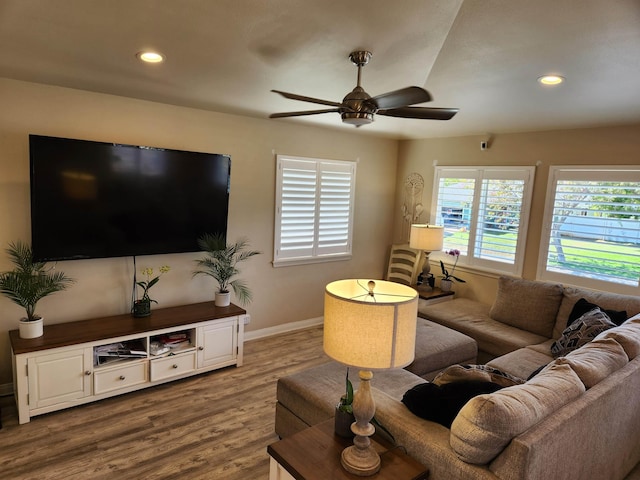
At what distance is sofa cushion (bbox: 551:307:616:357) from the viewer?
3092 millimetres

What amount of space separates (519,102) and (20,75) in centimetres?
406

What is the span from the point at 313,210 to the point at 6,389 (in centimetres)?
337

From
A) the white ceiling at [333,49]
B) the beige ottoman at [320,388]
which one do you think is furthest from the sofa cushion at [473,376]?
the white ceiling at [333,49]

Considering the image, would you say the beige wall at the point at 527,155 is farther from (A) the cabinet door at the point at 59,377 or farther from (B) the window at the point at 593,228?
(A) the cabinet door at the point at 59,377

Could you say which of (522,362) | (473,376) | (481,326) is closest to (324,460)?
(473,376)

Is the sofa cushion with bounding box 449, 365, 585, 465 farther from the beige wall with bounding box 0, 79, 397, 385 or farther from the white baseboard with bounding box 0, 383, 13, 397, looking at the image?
the white baseboard with bounding box 0, 383, 13, 397

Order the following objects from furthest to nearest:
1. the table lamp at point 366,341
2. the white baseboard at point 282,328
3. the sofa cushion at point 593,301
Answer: the white baseboard at point 282,328 → the sofa cushion at point 593,301 → the table lamp at point 366,341

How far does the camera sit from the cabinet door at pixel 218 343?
12.2 feet

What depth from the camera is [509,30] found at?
2400 millimetres

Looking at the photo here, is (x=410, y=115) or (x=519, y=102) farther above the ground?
(x=519, y=102)

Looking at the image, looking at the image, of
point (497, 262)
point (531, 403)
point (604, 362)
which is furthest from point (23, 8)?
point (497, 262)

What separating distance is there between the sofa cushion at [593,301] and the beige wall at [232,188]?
256 cm

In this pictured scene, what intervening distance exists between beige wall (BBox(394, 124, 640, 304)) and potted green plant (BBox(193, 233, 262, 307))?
8.52 ft

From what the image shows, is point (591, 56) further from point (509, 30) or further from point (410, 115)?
point (410, 115)
